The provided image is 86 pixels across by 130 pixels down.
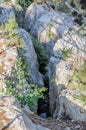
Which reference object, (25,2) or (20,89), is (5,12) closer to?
(25,2)

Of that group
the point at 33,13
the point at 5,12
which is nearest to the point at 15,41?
the point at 5,12

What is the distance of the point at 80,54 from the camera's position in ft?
35.9

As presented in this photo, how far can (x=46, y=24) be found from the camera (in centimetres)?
1694

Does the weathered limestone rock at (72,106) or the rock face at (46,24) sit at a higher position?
the rock face at (46,24)

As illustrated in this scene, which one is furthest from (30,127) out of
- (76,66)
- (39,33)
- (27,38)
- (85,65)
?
(39,33)

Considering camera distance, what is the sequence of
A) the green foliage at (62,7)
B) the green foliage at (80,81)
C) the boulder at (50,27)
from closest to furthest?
1. the green foliage at (80,81)
2. the boulder at (50,27)
3. the green foliage at (62,7)

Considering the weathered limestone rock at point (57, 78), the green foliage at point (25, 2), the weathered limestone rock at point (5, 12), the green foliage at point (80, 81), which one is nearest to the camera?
the green foliage at point (80, 81)

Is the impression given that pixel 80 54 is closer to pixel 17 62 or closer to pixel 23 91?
pixel 17 62

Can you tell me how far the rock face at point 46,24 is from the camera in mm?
15977

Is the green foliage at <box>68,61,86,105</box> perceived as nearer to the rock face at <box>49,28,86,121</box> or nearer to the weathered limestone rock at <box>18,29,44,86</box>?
the rock face at <box>49,28,86,121</box>

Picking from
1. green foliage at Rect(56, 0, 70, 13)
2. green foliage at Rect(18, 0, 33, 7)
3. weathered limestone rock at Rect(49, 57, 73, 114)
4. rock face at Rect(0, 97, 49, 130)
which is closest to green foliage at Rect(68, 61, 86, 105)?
weathered limestone rock at Rect(49, 57, 73, 114)

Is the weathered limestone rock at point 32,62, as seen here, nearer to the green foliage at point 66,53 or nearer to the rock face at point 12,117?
the green foliage at point 66,53

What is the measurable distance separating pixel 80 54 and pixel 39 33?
6.01m

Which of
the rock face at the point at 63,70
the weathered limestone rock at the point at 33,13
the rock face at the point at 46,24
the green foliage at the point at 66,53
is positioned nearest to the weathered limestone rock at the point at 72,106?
the rock face at the point at 63,70
